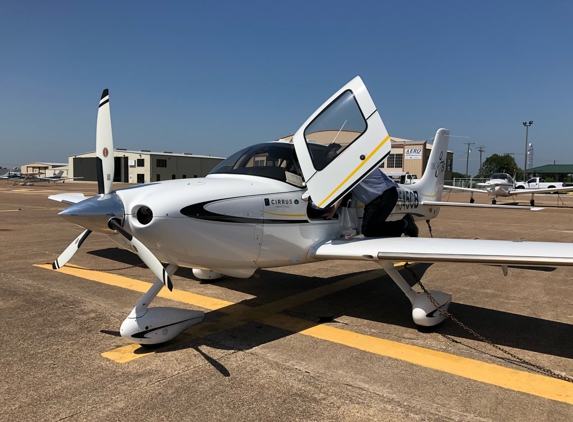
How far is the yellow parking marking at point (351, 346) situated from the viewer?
3.74 m

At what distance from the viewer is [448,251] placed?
4.82 metres

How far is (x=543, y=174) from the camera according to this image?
105 m

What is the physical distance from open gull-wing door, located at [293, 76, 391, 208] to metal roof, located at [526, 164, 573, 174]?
4414 inches

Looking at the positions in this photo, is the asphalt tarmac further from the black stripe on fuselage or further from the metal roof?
the metal roof

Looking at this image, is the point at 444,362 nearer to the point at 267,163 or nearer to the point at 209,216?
the point at 209,216

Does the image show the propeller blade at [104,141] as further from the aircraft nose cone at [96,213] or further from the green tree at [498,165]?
the green tree at [498,165]

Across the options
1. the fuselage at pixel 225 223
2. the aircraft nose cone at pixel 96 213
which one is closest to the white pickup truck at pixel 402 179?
the fuselage at pixel 225 223

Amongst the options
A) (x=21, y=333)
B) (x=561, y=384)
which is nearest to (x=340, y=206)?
(x=561, y=384)

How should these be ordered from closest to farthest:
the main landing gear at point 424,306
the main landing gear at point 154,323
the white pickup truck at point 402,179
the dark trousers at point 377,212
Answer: the main landing gear at point 154,323, the main landing gear at point 424,306, the dark trousers at point 377,212, the white pickup truck at point 402,179

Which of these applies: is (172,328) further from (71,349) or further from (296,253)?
(296,253)

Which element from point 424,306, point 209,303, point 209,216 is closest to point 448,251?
point 424,306

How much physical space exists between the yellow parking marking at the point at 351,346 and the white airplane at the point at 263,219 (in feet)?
0.80

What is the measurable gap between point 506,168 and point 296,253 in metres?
114

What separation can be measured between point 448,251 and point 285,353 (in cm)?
214
